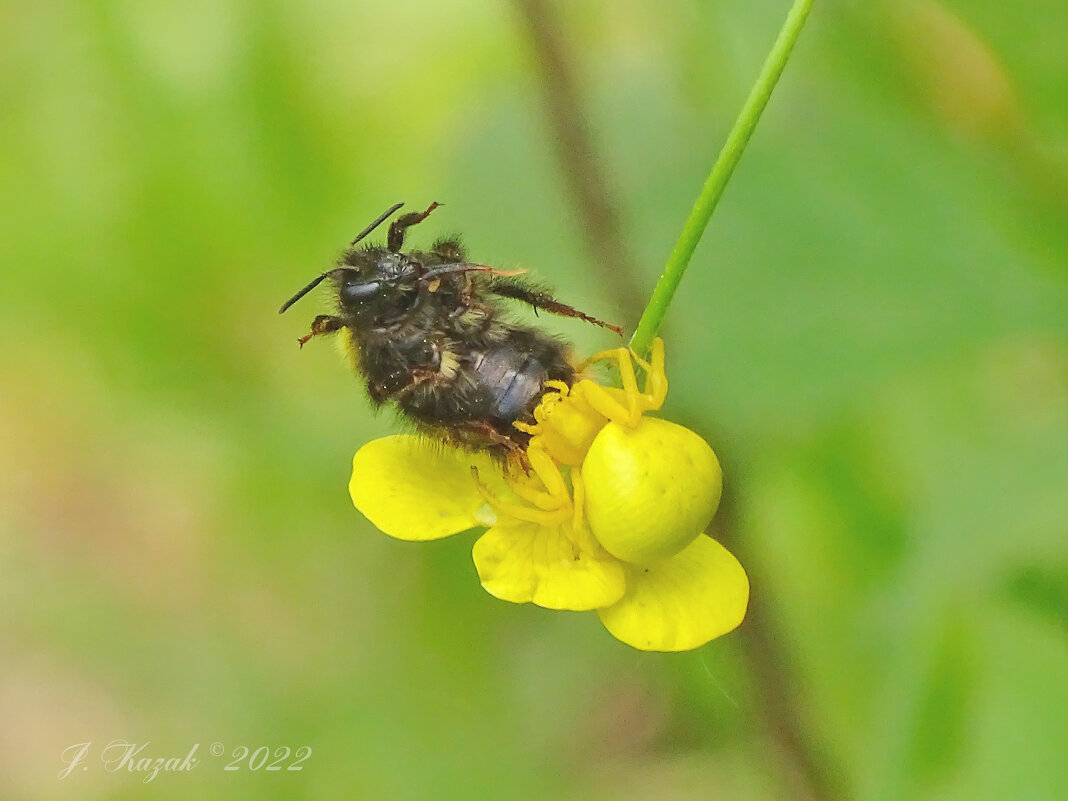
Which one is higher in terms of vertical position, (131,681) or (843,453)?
(843,453)

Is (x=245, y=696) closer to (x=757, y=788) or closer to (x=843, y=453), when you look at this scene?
(x=757, y=788)

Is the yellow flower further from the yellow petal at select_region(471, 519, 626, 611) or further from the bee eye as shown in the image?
the bee eye

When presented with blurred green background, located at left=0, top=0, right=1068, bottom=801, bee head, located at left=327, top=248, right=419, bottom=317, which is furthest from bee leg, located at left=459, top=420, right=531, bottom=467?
blurred green background, located at left=0, top=0, right=1068, bottom=801

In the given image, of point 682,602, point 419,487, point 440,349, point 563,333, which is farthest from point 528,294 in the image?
A: point 563,333

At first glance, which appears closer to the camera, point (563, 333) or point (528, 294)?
point (528, 294)

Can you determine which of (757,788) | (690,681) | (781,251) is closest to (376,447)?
(781,251)

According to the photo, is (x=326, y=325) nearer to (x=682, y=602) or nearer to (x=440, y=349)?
(x=440, y=349)
